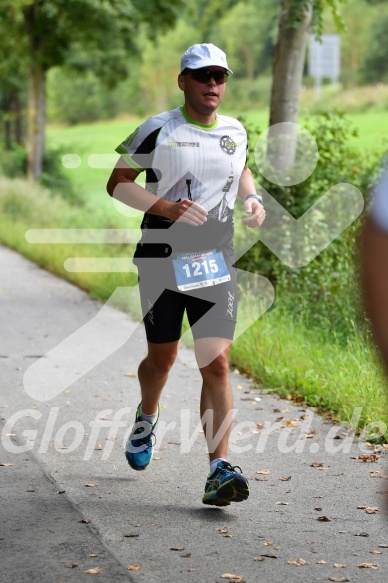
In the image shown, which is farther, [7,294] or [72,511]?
[7,294]

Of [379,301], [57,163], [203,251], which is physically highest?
[379,301]

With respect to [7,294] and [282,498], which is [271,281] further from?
[282,498]

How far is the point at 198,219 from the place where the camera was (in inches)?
199

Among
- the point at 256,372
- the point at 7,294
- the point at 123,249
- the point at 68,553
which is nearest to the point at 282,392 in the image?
the point at 256,372

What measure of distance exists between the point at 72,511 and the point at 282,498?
1019 mm

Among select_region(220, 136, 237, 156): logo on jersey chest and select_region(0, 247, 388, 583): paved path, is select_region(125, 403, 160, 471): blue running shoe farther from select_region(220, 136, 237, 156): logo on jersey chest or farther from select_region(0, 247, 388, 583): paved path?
select_region(220, 136, 237, 156): logo on jersey chest

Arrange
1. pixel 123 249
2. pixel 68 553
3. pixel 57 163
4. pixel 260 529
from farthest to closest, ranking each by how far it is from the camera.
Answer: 1. pixel 57 163
2. pixel 123 249
3. pixel 260 529
4. pixel 68 553

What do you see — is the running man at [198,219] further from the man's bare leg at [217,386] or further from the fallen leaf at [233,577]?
the fallen leaf at [233,577]

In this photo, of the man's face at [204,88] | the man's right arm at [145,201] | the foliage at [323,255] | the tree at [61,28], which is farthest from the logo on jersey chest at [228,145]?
the tree at [61,28]

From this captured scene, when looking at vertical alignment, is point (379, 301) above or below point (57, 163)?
above

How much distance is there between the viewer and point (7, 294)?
1314 centimetres

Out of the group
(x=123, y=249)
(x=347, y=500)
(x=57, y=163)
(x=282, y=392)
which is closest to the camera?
(x=347, y=500)

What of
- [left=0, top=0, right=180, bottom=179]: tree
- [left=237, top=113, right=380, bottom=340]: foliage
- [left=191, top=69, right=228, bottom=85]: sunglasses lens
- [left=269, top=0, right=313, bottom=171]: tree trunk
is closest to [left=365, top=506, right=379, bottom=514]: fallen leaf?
[left=191, top=69, right=228, bottom=85]: sunglasses lens

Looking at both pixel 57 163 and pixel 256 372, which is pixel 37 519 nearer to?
pixel 256 372
